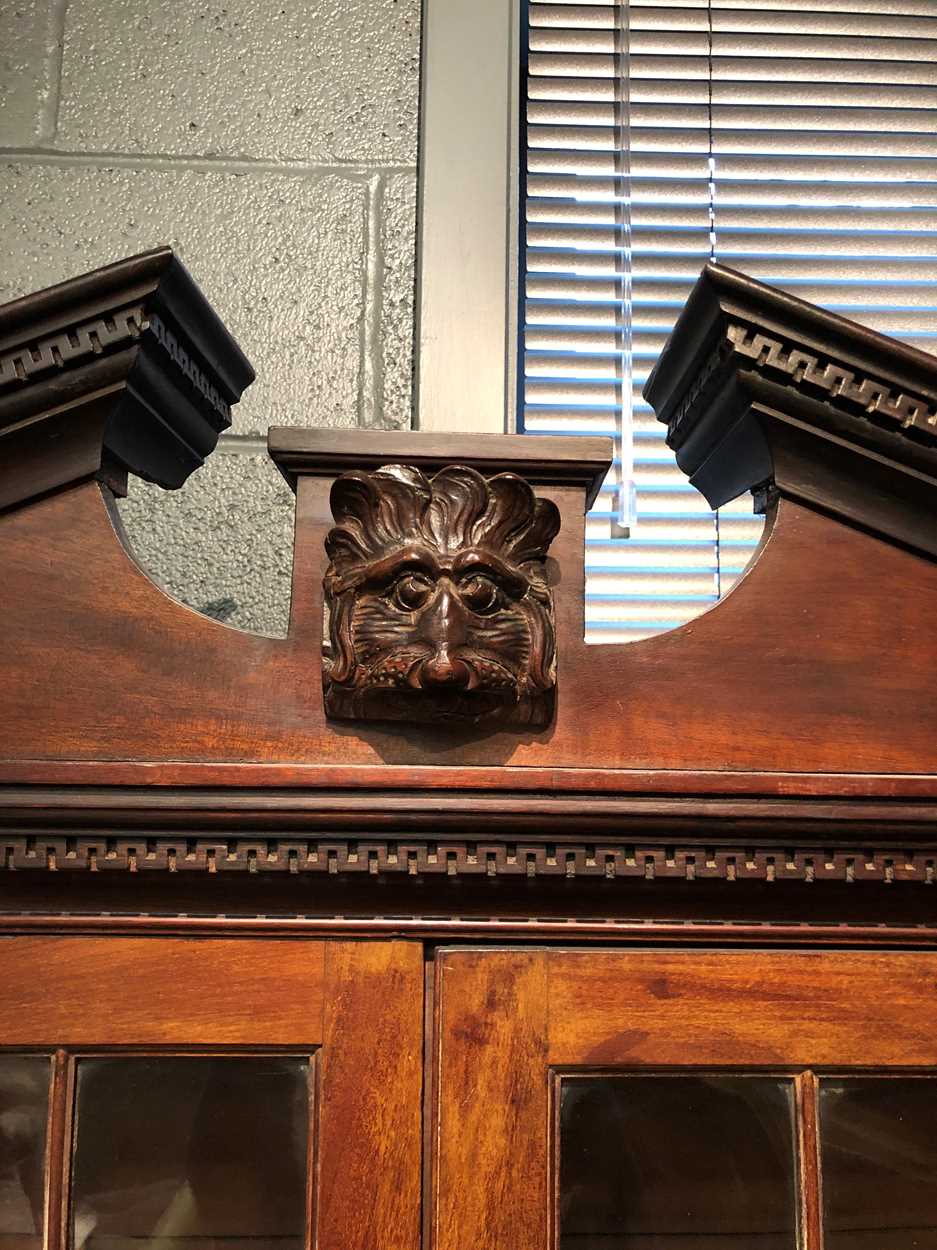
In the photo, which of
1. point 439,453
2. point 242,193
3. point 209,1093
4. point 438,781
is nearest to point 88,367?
point 439,453

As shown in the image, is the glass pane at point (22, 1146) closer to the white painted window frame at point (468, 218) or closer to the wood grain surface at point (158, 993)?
the wood grain surface at point (158, 993)

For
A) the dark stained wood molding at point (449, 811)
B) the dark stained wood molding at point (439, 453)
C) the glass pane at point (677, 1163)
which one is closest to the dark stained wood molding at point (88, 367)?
the dark stained wood molding at point (439, 453)

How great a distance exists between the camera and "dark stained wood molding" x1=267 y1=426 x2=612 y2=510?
2.78 ft

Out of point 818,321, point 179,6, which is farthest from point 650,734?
point 179,6

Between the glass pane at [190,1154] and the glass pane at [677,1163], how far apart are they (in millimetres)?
181

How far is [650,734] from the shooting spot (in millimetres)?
845

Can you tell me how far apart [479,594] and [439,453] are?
0.34ft

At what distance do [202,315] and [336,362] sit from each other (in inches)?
21.1

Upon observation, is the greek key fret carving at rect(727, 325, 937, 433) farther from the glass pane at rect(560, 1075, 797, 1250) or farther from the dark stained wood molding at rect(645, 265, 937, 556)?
the glass pane at rect(560, 1075, 797, 1250)

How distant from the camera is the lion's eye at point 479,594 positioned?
32.1 inches

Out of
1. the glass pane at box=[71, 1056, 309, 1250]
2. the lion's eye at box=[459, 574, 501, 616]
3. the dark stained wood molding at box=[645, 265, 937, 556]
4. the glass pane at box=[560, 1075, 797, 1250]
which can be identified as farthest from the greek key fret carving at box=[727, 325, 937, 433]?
the glass pane at box=[71, 1056, 309, 1250]

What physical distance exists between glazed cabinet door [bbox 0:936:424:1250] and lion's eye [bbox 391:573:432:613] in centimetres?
22

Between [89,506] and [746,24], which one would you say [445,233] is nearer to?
[746,24]

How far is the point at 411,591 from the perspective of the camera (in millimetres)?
815
